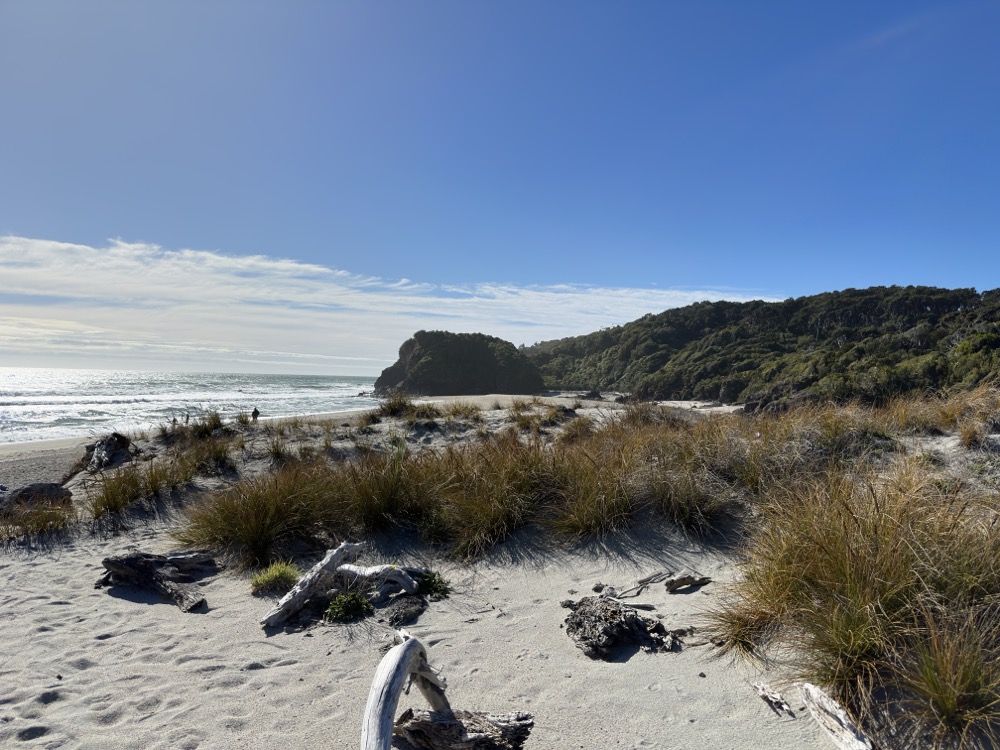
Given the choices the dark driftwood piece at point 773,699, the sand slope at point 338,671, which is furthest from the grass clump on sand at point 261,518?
the dark driftwood piece at point 773,699

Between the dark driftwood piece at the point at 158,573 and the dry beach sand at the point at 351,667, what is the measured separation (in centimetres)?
12

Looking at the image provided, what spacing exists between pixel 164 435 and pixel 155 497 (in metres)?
5.56

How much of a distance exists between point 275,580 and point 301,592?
2.45 ft

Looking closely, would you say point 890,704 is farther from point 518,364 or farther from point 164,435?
point 518,364

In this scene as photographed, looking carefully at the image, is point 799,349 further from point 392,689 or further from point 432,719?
point 392,689

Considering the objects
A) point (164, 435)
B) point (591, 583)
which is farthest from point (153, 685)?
point (164, 435)

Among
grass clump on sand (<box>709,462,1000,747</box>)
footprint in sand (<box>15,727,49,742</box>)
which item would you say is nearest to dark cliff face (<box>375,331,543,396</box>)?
grass clump on sand (<box>709,462,1000,747</box>)

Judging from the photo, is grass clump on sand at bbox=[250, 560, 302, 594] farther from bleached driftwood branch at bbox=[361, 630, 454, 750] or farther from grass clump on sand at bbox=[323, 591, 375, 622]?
bleached driftwood branch at bbox=[361, 630, 454, 750]

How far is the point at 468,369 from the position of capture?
1561 inches

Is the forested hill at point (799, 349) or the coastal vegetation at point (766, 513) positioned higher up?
the forested hill at point (799, 349)

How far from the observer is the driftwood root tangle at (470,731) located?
105 inches

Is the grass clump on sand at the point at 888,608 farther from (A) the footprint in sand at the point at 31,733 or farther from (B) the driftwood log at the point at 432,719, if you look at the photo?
(A) the footprint in sand at the point at 31,733

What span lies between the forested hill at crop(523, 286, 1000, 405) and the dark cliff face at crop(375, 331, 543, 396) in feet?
8.45

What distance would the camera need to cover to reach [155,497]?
877 centimetres
